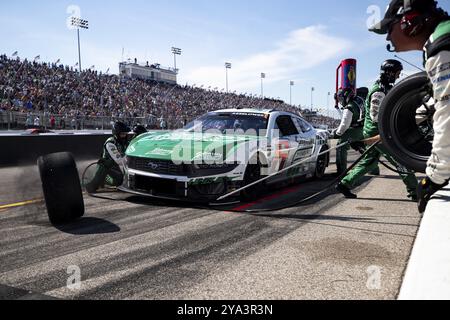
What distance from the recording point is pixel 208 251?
131 inches

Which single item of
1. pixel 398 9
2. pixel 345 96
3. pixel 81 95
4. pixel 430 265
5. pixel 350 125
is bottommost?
pixel 430 265

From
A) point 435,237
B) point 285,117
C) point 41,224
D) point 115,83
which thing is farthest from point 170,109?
point 435,237

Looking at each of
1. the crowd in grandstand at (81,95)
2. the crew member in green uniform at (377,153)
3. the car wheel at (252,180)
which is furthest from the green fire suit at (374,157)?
the crowd in grandstand at (81,95)

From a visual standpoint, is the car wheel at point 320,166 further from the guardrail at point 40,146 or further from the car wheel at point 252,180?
the guardrail at point 40,146

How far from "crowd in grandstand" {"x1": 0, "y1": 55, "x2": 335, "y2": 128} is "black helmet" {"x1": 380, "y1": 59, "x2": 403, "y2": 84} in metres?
14.6

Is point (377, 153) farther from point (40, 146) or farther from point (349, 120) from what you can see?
point (40, 146)

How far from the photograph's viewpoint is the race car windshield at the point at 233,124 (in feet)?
20.6

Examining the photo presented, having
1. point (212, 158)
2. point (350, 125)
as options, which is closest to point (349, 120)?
point (350, 125)

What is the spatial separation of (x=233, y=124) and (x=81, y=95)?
22110 mm

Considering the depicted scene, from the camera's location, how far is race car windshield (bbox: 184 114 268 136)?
628cm

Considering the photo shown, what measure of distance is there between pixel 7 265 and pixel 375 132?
4.88 meters

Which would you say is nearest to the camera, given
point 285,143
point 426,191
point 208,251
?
point 426,191
